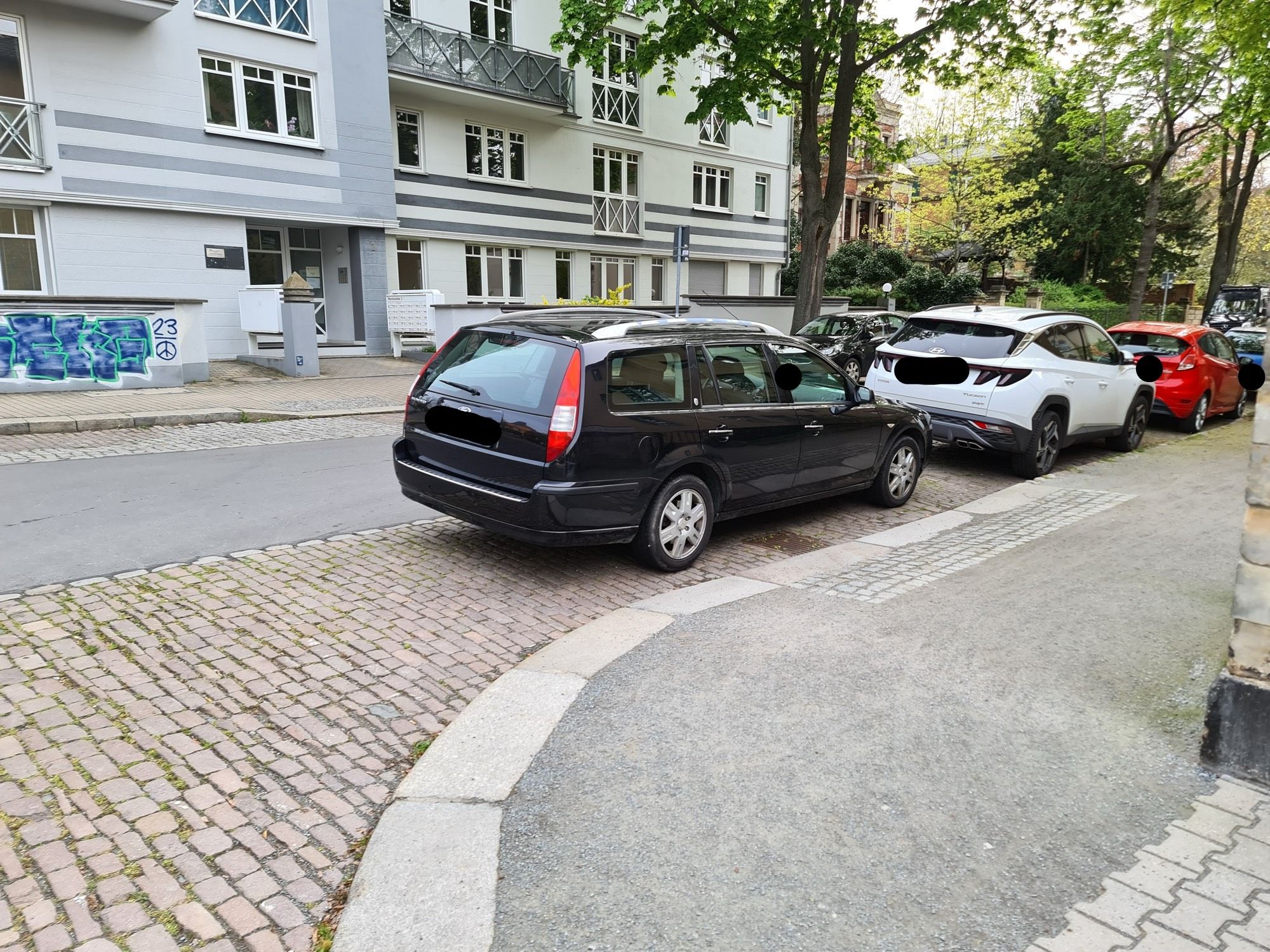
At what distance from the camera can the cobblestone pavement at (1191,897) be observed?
266 cm

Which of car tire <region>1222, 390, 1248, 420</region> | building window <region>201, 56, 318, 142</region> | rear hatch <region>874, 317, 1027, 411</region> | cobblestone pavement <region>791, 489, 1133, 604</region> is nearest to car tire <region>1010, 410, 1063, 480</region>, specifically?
cobblestone pavement <region>791, 489, 1133, 604</region>

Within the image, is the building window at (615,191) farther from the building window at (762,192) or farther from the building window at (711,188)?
the building window at (762,192)

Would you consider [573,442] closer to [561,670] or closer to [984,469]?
[561,670]

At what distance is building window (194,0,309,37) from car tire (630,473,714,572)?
60.6ft

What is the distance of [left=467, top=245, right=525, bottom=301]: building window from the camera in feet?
83.5

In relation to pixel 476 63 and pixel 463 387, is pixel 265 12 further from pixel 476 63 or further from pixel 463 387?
pixel 463 387

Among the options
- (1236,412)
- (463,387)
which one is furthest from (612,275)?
(463,387)

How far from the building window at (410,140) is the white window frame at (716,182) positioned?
37.3 ft

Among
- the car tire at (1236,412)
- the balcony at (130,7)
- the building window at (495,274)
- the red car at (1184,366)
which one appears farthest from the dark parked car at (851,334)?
the balcony at (130,7)

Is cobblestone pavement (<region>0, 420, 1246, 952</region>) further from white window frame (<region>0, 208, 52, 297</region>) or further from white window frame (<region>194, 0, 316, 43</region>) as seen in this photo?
white window frame (<region>194, 0, 316, 43</region>)

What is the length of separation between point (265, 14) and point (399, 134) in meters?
4.49

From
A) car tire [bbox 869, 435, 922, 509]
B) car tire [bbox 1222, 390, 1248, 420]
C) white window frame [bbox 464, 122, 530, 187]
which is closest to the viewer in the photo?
car tire [bbox 869, 435, 922, 509]

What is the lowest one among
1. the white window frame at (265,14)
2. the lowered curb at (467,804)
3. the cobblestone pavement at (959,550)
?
the cobblestone pavement at (959,550)

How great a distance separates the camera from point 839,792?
3.45 metres
